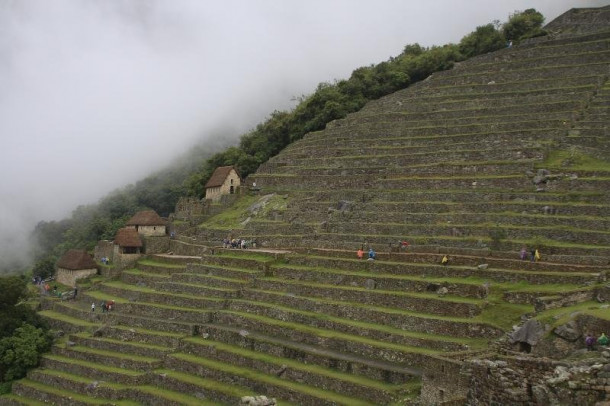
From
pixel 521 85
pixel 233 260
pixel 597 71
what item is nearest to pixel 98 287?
pixel 233 260

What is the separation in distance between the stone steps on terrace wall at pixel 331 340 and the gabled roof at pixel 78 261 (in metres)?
13.9

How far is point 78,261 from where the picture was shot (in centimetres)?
3581

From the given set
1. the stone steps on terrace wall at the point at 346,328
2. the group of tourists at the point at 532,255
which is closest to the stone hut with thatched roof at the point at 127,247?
the stone steps on terrace wall at the point at 346,328

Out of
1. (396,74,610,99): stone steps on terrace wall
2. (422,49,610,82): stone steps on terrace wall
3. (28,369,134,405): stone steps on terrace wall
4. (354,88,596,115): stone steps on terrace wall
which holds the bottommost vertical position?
(28,369,134,405): stone steps on terrace wall

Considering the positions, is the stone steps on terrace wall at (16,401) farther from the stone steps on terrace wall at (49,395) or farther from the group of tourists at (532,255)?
the group of tourists at (532,255)

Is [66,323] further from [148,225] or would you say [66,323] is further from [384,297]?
[384,297]

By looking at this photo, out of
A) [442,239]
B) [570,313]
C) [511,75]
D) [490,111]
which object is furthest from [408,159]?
[570,313]

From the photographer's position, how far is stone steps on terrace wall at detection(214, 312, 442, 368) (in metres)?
18.1

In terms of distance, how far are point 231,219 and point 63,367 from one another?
12513mm

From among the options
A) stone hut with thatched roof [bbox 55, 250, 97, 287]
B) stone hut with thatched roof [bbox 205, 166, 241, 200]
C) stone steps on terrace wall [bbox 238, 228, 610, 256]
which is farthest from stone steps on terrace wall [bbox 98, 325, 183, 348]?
stone hut with thatched roof [bbox 205, 166, 241, 200]

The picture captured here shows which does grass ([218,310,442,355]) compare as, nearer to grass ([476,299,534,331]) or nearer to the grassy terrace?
the grassy terrace

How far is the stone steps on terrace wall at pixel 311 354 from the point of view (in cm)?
1764

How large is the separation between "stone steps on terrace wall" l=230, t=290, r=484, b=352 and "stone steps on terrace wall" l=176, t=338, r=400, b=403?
4.20ft

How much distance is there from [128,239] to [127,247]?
1.48ft
